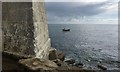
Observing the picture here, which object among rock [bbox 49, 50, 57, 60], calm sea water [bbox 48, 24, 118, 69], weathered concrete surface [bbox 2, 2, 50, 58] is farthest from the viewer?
calm sea water [bbox 48, 24, 118, 69]

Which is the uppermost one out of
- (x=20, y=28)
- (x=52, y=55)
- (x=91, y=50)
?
(x=20, y=28)

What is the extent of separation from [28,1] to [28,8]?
381 millimetres

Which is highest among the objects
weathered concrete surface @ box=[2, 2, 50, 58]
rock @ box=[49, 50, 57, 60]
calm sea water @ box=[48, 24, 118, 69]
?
weathered concrete surface @ box=[2, 2, 50, 58]

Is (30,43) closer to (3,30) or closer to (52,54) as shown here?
(3,30)

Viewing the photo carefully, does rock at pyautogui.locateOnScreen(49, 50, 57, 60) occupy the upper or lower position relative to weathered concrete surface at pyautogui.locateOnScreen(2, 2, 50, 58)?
lower

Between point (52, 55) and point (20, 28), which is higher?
point (20, 28)

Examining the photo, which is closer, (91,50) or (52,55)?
(52,55)

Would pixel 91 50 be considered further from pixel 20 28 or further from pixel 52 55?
pixel 20 28

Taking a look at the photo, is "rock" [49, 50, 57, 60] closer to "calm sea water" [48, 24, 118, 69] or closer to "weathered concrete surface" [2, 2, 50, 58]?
"weathered concrete surface" [2, 2, 50, 58]

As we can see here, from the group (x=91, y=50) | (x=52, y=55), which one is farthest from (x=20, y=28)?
(x=91, y=50)

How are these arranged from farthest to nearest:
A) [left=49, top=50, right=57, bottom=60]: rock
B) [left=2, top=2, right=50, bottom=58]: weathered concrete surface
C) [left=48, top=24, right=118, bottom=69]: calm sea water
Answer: [left=48, top=24, right=118, bottom=69]: calm sea water
[left=49, top=50, right=57, bottom=60]: rock
[left=2, top=2, right=50, bottom=58]: weathered concrete surface

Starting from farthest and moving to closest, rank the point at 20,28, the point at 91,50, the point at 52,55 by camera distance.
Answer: the point at 91,50 → the point at 52,55 → the point at 20,28

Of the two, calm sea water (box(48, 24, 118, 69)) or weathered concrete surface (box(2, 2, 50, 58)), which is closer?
weathered concrete surface (box(2, 2, 50, 58))

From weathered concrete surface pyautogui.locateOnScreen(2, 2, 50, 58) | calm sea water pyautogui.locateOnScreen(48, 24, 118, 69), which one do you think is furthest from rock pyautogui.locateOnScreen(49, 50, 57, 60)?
calm sea water pyautogui.locateOnScreen(48, 24, 118, 69)
